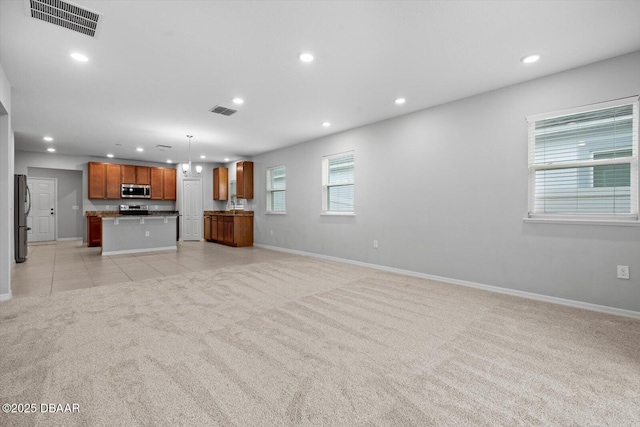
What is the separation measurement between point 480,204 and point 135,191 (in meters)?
9.59

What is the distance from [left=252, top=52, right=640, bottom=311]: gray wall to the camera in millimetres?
3098

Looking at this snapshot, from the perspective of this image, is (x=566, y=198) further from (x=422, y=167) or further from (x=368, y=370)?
(x=368, y=370)

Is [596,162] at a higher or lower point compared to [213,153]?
lower

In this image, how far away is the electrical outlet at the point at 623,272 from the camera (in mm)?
2951

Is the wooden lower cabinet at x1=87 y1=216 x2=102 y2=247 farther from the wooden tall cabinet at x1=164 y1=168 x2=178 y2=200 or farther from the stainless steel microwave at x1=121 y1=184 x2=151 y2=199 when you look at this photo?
the wooden tall cabinet at x1=164 y1=168 x2=178 y2=200

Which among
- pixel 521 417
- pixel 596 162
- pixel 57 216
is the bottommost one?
pixel 521 417

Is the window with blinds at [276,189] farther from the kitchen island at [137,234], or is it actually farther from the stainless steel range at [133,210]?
the stainless steel range at [133,210]

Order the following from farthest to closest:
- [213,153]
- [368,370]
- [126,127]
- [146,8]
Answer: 1. [213,153]
2. [126,127]
3. [146,8]
4. [368,370]

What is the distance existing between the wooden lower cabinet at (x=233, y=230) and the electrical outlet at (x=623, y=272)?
Answer: 25.0 ft

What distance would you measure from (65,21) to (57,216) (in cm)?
914

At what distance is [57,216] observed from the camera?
901 cm

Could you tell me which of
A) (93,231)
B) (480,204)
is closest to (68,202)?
(93,231)

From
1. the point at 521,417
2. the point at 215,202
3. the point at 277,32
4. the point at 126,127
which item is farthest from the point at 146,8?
the point at 215,202

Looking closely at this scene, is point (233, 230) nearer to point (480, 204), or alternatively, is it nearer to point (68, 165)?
point (68, 165)
